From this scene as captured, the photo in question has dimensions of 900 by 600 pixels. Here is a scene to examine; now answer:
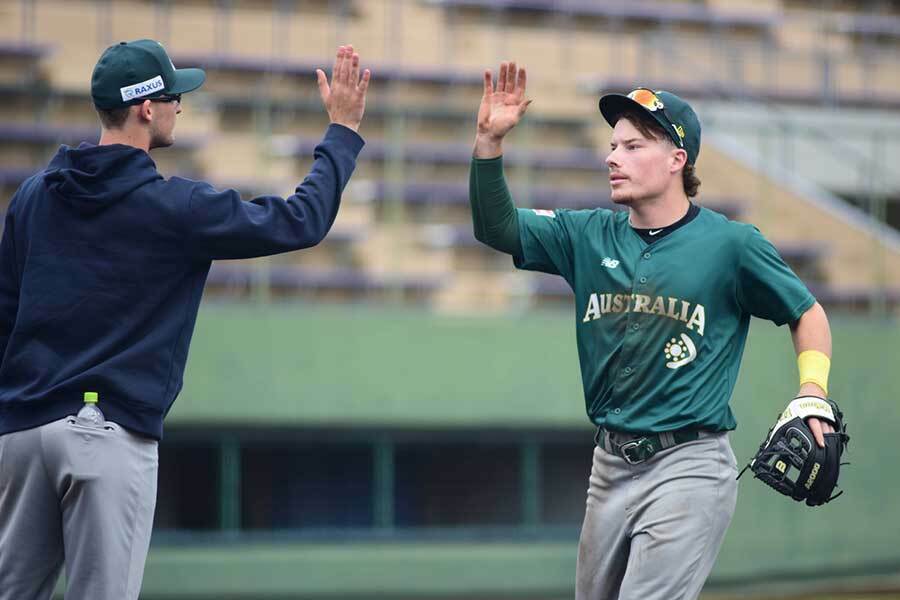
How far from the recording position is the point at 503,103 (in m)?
4.79

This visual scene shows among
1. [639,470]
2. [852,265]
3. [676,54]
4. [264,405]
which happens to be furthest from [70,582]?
[676,54]

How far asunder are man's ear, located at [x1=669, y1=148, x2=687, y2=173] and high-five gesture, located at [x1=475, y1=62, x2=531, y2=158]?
505mm

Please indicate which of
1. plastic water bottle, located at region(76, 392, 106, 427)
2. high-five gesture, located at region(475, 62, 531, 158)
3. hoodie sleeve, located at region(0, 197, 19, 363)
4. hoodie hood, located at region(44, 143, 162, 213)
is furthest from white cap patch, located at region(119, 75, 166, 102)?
high-five gesture, located at region(475, 62, 531, 158)

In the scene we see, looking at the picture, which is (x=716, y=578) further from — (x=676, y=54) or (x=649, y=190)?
(x=649, y=190)

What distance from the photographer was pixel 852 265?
12844mm

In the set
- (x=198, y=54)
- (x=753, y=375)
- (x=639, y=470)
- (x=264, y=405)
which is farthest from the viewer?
(x=198, y=54)

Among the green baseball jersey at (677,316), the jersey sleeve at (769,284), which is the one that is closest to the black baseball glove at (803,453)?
the green baseball jersey at (677,316)

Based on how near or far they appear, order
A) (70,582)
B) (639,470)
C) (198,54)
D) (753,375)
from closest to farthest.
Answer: (70,582)
(639,470)
(753,375)
(198,54)

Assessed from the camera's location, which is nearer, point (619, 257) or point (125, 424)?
point (125, 424)

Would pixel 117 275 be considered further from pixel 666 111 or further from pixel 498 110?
pixel 666 111

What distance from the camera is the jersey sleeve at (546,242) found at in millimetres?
4891

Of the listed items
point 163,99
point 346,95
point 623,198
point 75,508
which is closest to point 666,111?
point 623,198

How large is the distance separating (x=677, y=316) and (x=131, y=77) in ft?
5.92

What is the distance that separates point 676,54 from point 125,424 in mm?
12833
